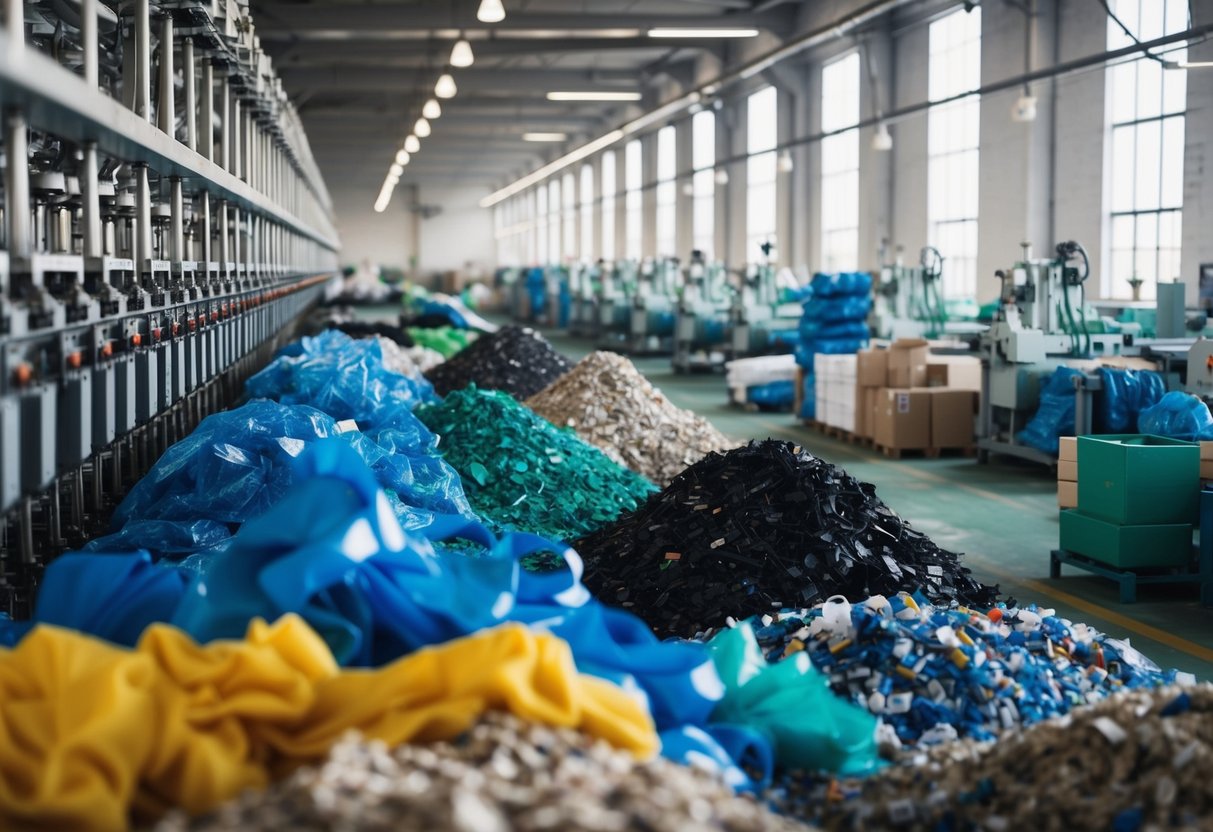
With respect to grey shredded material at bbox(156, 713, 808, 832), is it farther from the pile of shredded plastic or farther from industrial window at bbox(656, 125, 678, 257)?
industrial window at bbox(656, 125, 678, 257)

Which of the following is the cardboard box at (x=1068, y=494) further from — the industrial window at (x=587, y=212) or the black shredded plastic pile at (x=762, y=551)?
the industrial window at (x=587, y=212)

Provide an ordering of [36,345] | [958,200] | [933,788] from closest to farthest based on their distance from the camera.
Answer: [933,788] → [36,345] → [958,200]

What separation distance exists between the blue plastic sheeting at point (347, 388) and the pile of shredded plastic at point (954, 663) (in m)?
3.17

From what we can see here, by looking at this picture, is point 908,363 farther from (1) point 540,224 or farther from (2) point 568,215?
(1) point 540,224

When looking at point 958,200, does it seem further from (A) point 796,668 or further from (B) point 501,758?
(B) point 501,758

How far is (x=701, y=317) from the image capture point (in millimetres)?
19188

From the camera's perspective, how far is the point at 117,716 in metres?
2.36

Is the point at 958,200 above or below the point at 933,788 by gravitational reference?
above

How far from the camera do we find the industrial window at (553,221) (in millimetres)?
42750

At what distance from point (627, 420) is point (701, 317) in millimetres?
10045

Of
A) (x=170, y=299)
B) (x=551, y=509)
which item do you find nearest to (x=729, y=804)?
(x=170, y=299)

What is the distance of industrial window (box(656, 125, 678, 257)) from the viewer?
2953 centimetres

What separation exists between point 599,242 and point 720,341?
17769 millimetres

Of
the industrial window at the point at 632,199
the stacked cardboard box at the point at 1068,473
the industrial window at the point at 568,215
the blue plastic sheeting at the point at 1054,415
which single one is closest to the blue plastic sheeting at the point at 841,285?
the blue plastic sheeting at the point at 1054,415
